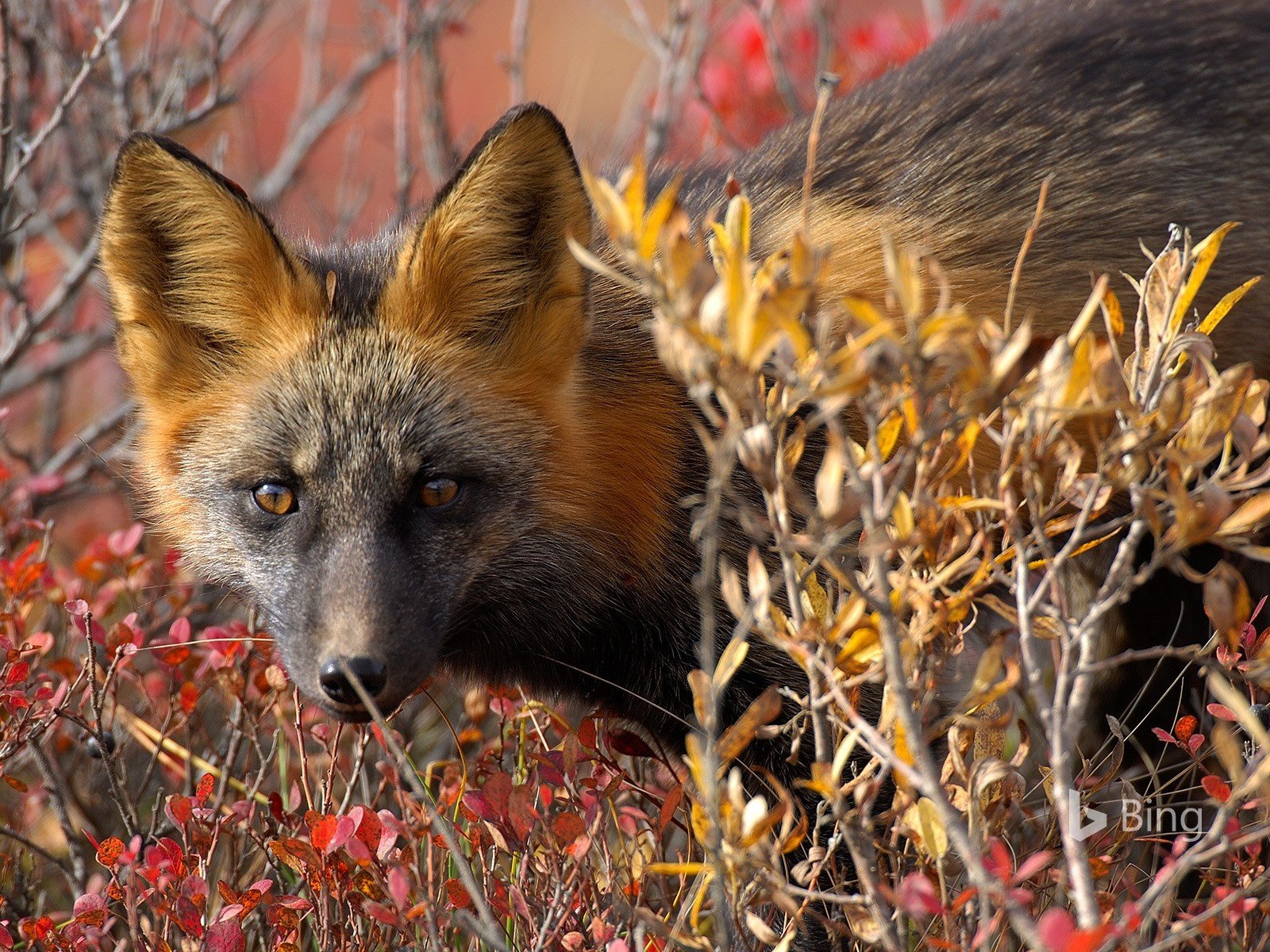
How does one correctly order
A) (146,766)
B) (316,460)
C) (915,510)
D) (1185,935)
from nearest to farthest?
(1185,935) < (915,510) < (316,460) < (146,766)

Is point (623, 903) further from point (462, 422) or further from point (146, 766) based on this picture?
point (146, 766)

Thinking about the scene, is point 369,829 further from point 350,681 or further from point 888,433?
point 888,433

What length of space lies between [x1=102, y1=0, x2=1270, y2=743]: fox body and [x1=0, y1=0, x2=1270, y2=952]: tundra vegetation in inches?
6.4

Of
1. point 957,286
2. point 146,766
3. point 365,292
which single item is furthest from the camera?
point 146,766

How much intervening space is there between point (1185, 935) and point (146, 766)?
4.18 meters

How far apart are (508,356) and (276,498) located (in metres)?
0.74

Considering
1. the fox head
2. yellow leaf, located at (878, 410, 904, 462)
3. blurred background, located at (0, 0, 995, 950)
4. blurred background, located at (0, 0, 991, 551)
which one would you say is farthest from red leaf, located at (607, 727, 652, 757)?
blurred background, located at (0, 0, 991, 551)

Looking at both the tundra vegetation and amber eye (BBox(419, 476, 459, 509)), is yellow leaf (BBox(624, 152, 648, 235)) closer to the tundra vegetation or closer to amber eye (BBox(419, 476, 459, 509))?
the tundra vegetation

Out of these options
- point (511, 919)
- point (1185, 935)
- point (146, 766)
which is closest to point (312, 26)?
point (146, 766)

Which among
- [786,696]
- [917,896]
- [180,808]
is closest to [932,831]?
[917,896]

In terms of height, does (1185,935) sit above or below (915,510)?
below

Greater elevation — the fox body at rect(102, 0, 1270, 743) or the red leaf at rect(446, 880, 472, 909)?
the fox body at rect(102, 0, 1270, 743)

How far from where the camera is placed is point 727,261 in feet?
7.48

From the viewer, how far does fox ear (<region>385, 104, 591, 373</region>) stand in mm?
3408
